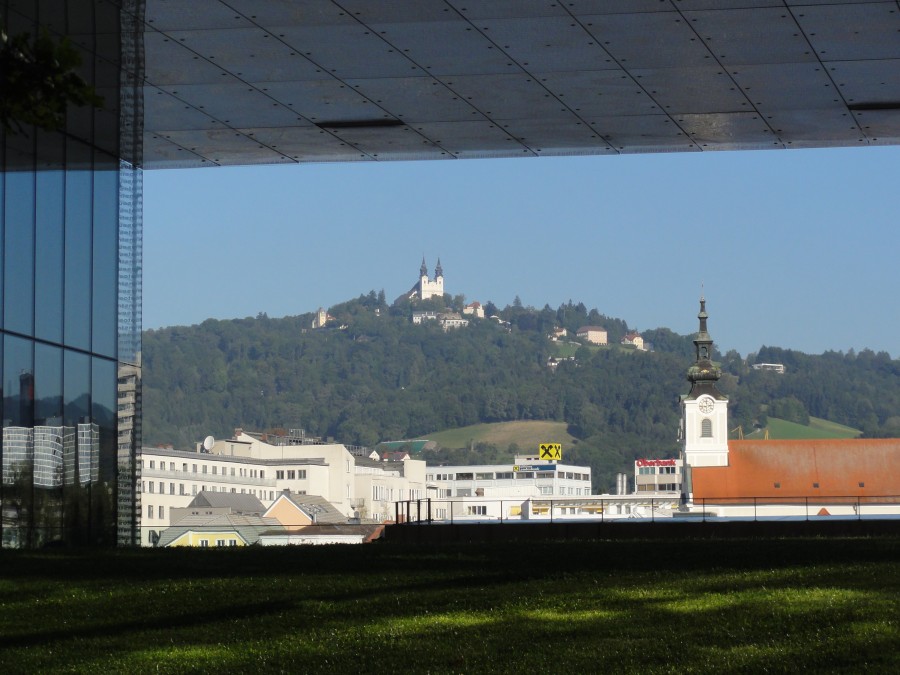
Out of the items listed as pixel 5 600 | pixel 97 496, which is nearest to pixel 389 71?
pixel 97 496

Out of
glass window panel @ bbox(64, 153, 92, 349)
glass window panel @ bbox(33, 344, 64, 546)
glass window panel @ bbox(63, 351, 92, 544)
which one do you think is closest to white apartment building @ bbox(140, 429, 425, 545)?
glass window panel @ bbox(63, 351, 92, 544)

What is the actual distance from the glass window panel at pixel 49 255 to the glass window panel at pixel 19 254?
0.45ft

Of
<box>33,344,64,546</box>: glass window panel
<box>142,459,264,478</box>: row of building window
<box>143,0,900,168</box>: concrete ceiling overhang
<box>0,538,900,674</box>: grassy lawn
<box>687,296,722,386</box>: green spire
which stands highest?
<box>687,296,722,386</box>: green spire

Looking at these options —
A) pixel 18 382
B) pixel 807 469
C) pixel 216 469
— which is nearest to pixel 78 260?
pixel 18 382

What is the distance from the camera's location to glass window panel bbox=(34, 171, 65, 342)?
17812mm

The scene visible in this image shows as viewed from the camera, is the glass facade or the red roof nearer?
the glass facade

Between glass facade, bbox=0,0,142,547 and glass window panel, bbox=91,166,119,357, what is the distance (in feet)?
0.06

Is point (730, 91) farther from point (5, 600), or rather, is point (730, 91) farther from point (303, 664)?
point (303, 664)

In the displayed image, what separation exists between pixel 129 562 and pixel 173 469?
4677 inches

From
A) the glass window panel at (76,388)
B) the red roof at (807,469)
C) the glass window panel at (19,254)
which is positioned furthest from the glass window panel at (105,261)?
the red roof at (807,469)

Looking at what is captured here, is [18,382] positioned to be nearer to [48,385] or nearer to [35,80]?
[48,385]

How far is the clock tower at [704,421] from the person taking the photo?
133250mm

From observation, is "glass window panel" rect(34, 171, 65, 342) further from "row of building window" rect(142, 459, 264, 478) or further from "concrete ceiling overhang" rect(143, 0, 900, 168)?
"row of building window" rect(142, 459, 264, 478)

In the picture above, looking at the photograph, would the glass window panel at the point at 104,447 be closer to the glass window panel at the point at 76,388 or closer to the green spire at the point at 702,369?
the glass window panel at the point at 76,388
